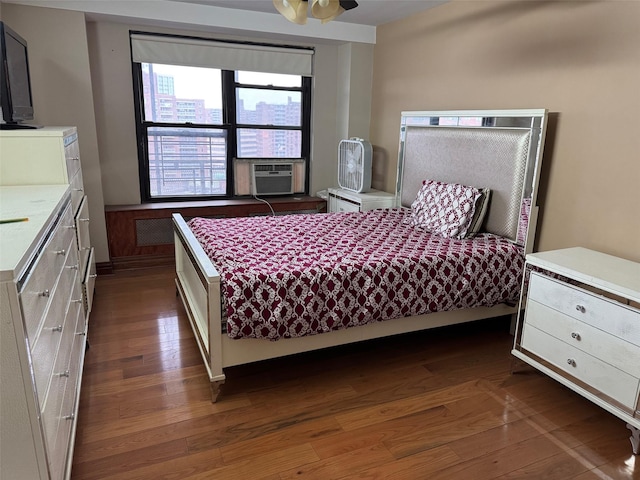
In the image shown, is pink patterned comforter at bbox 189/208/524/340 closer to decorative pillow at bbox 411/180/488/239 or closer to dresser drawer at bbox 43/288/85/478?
decorative pillow at bbox 411/180/488/239

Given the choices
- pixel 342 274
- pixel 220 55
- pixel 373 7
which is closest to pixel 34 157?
pixel 342 274

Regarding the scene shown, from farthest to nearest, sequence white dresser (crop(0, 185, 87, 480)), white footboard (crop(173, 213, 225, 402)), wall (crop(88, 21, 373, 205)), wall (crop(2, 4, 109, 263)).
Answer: wall (crop(88, 21, 373, 205)) < wall (crop(2, 4, 109, 263)) < white footboard (crop(173, 213, 225, 402)) < white dresser (crop(0, 185, 87, 480))

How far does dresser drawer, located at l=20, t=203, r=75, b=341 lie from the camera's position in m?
1.20

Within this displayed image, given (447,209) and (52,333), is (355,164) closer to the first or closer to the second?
(447,209)

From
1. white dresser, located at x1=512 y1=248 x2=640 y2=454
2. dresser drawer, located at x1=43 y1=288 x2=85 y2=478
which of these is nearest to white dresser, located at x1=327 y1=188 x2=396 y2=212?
white dresser, located at x1=512 y1=248 x2=640 y2=454

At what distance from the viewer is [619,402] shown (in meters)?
1.96

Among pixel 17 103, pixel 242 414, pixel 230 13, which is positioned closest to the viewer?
pixel 242 414

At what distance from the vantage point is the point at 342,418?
6.91ft

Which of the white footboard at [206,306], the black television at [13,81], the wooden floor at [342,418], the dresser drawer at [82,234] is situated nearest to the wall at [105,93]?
the black television at [13,81]

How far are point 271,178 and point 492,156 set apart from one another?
242 centimetres

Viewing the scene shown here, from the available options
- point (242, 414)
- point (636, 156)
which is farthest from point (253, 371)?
point (636, 156)

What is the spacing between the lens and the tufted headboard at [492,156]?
2.80 m

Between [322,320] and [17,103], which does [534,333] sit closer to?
[322,320]

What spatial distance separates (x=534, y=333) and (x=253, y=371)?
1515 mm
